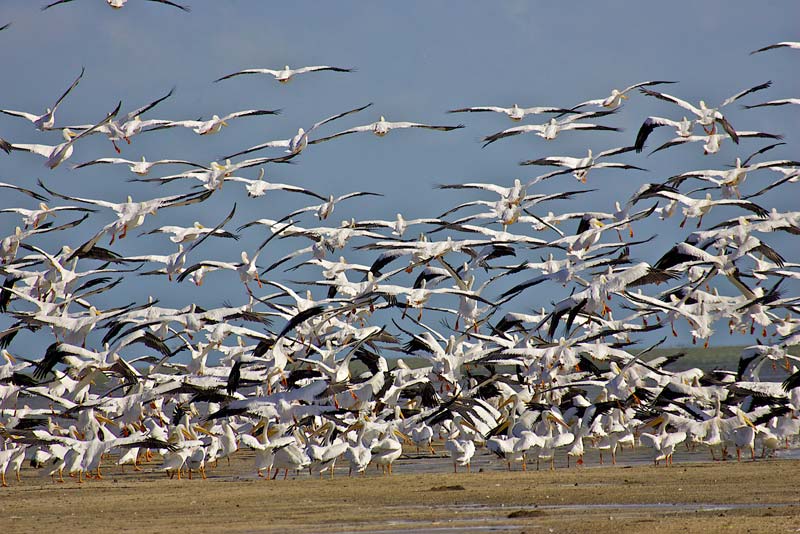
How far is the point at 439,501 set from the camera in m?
17.5

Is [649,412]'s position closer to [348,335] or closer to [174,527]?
[348,335]

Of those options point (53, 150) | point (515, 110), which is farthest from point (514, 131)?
point (53, 150)

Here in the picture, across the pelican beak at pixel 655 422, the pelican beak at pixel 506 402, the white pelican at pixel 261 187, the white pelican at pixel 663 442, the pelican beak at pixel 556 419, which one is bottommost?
the white pelican at pixel 663 442

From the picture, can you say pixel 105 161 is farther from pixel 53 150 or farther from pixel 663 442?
pixel 663 442

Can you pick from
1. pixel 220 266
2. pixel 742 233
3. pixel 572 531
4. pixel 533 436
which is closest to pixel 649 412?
pixel 533 436

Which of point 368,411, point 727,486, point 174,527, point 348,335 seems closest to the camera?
point 174,527

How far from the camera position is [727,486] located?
1817 cm

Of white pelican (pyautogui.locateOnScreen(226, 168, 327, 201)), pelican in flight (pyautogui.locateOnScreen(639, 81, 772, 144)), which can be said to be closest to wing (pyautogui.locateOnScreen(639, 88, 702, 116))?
pelican in flight (pyautogui.locateOnScreen(639, 81, 772, 144))

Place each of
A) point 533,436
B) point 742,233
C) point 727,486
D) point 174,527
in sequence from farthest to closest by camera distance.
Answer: point 533,436, point 742,233, point 727,486, point 174,527

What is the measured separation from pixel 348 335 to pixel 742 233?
904cm

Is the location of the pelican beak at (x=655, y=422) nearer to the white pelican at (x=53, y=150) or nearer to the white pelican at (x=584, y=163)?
the white pelican at (x=584, y=163)

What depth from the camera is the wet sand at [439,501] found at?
1474 centimetres

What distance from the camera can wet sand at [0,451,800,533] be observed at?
14742 millimetres

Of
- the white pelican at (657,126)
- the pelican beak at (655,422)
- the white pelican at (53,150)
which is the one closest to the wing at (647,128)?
the white pelican at (657,126)
